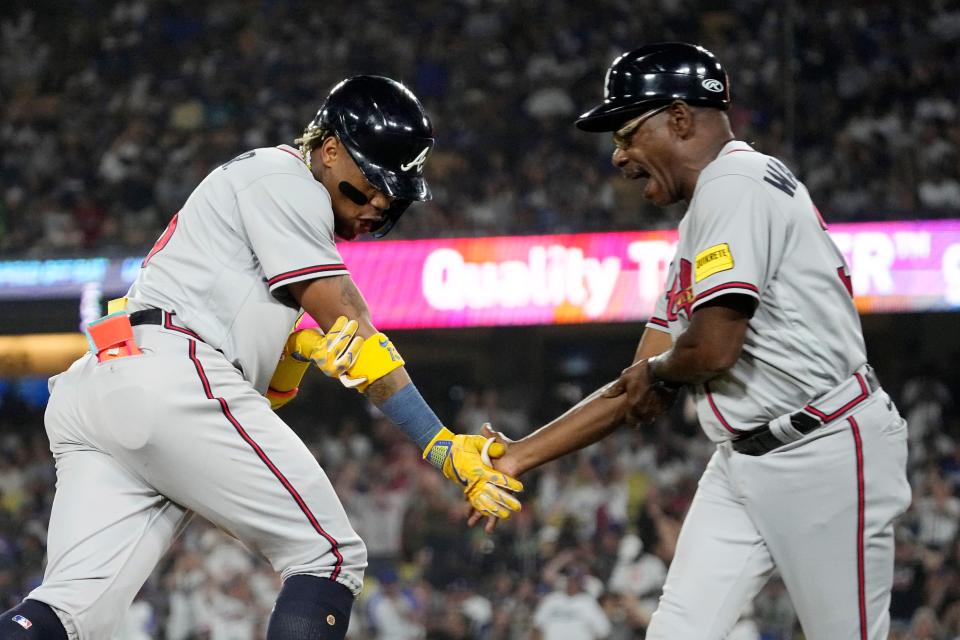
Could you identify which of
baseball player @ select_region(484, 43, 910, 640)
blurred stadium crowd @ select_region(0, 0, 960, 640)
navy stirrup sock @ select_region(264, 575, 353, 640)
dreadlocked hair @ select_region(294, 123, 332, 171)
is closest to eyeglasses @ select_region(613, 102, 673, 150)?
baseball player @ select_region(484, 43, 910, 640)

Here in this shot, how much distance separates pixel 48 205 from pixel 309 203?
994 cm

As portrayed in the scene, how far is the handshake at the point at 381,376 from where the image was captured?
2.90m

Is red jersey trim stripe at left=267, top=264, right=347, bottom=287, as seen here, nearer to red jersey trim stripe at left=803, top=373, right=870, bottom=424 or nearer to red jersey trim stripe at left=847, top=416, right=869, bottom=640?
red jersey trim stripe at left=803, top=373, right=870, bottom=424

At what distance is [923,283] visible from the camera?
9180 millimetres

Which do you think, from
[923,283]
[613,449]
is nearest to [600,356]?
[613,449]

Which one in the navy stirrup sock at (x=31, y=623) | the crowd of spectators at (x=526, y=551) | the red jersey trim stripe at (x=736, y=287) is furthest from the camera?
the crowd of spectators at (x=526, y=551)

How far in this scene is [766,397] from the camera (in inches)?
113

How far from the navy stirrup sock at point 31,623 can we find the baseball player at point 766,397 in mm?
1455

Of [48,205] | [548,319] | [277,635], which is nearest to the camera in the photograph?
[277,635]

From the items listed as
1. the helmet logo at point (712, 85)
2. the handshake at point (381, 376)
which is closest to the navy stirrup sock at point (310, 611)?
the handshake at point (381, 376)

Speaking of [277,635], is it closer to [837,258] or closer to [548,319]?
[837,258]

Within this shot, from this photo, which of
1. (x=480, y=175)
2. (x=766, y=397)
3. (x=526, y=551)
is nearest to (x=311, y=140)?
(x=766, y=397)

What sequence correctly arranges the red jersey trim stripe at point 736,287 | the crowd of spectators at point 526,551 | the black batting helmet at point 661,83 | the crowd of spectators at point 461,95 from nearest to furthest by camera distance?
the red jersey trim stripe at point 736,287 < the black batting helmet at point 661,83 < the crowd of spectators at point 526,551 < the crowd of spectators at point 461,95

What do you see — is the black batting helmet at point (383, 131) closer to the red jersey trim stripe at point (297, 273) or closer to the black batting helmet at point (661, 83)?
the red jersey trim stripe at point (297, 273)
